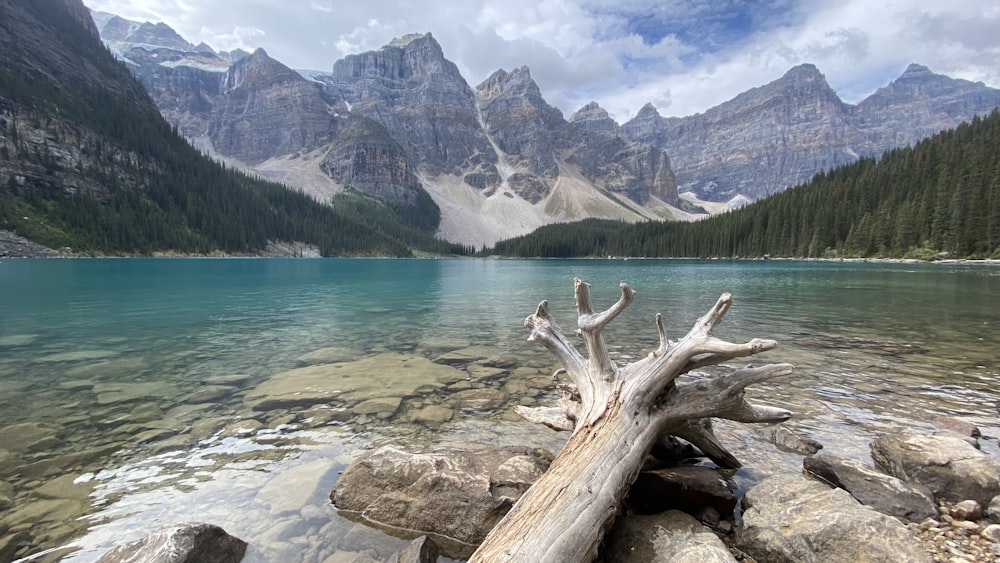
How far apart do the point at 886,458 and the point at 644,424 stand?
4.55 meters

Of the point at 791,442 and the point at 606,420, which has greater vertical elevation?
the point at 606,420

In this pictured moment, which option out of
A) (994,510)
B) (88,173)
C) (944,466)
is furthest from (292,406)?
(88,173)

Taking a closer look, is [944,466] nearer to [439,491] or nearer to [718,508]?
[718,508]

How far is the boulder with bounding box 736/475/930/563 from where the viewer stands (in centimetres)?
436

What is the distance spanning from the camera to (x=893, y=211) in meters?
103

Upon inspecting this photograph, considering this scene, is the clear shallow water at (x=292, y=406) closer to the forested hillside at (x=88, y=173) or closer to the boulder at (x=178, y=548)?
the boulder at (x=178, y=548)

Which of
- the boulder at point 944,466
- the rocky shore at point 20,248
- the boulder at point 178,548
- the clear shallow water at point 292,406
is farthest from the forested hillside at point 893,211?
the rocky shore at point 20,248

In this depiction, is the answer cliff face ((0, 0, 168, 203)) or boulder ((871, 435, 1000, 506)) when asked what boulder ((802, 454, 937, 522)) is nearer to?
boulder ((871, 435, 1000, 506))

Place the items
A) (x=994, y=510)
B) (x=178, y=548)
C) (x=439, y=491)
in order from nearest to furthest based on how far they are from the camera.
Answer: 1. (x=178, y=548)
2. (x=994, y=510)
3. (x=439, y=491)

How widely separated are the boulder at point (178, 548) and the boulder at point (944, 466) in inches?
365

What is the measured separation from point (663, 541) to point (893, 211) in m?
136

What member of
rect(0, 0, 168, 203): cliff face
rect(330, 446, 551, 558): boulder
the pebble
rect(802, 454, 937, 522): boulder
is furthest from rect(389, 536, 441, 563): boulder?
rect(0, 0, 168, 203): cliff face

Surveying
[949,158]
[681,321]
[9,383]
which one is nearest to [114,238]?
[9,383]

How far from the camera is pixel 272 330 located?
2273cm
